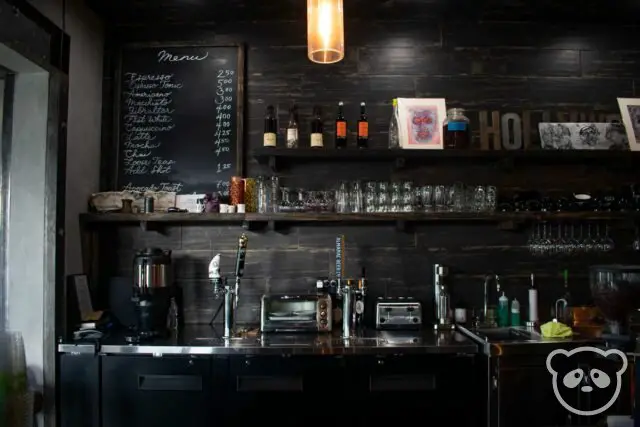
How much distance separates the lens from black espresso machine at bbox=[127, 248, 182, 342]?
268 centimetres

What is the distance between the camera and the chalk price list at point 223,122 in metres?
3.14

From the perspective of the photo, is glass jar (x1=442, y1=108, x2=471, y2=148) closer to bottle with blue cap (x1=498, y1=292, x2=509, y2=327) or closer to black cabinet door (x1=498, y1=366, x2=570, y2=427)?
bottle with blue cap (x1=498, y1=292, x2=509, y2=327)

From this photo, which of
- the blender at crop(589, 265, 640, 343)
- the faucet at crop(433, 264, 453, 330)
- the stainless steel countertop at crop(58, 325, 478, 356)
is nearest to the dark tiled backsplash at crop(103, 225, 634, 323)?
the faucet at crop(433, 264, 453, 330)

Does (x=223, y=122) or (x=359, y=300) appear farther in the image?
(x=223, y=122)

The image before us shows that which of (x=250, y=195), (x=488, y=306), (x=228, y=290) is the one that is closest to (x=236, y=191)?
(x=250, y=195)

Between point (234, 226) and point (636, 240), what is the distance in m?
2.44

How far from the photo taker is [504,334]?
2750 mm

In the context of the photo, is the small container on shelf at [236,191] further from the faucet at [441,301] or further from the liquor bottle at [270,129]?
the faucet at [441,301]

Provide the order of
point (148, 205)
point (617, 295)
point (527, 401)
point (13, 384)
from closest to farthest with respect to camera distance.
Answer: point (617, 295) → point (13, 384) → point (527, 401) → point (148, 205)

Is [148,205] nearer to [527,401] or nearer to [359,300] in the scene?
[359,300]

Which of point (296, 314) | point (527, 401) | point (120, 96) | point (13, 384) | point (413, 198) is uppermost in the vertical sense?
point (120, 96)

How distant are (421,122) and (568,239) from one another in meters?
1.14

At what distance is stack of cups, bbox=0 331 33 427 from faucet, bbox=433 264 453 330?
2.11m

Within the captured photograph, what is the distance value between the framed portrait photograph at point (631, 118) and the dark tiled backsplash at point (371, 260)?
690 millimetres
